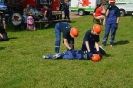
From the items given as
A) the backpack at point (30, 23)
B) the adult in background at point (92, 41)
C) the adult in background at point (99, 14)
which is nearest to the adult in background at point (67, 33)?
the adult in background at point (92, 41)

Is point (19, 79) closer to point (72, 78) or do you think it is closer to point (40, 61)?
point (72, 78)

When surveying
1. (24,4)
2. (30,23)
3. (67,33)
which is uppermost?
(24,4)

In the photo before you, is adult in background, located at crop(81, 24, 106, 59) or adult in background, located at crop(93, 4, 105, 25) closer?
adult in background, located at crop(81, 24, 106, 59)

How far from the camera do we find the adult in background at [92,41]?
27.1 feet

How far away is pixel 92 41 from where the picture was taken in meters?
8.70

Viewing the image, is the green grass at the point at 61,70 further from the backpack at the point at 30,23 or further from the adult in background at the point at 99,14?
the adult in background at the point at 99,14

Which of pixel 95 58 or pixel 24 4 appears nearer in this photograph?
pixel 95 58

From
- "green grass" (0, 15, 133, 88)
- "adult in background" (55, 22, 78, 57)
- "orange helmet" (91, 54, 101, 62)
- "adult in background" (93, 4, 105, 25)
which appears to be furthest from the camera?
"adult in background" (93, 4, 105, 25)

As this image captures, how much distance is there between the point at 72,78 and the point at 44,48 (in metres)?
4.16

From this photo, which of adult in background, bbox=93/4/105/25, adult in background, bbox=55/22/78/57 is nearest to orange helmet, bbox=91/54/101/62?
adult in background, bbox=55/22/78/57

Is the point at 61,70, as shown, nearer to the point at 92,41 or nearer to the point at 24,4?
the point at 92,41

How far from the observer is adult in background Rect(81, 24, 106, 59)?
8.27 m

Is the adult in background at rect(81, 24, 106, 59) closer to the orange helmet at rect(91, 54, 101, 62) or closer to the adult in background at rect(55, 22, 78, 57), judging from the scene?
the orange helmet at rect(91, 54, 101, 62)

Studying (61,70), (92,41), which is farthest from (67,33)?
(61,70)
